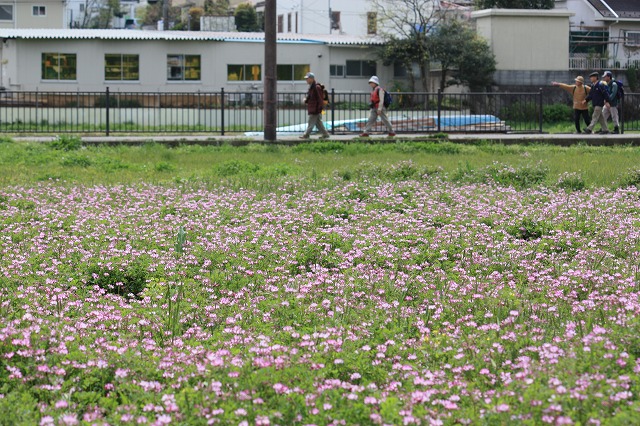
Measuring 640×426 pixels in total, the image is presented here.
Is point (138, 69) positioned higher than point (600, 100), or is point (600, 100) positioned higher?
point (138, 69)

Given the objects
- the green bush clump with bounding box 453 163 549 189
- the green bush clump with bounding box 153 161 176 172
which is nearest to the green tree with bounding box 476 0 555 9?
the green bush clump with bounding box 153 161 176 172

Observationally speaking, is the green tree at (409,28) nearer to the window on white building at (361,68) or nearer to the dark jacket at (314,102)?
the window on white building at (361,68)

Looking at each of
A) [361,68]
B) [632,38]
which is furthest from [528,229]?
[632,38]

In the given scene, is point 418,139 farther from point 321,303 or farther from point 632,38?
point 632,38

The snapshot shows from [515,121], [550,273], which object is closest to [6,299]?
[550,273]

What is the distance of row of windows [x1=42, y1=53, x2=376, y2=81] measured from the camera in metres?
47.5

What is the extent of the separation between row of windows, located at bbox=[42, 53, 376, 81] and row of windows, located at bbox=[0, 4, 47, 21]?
70.5 ft

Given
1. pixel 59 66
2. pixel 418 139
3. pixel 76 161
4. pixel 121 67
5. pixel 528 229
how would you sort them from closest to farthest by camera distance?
pixel 528 229
pixel 76 161
pixel 418 139
pixel 59 66
pixel 121 67

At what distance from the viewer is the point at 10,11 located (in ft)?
220

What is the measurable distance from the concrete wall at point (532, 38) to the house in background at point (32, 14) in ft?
107

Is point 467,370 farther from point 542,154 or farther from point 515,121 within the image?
point 515,121

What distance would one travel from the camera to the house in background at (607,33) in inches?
2157

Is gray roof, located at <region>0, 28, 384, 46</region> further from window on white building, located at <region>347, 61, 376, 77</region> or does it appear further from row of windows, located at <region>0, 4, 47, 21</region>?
row of windows, located at <region>0, 4, 47, 21</region>

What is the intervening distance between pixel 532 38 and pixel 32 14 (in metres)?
36.2
